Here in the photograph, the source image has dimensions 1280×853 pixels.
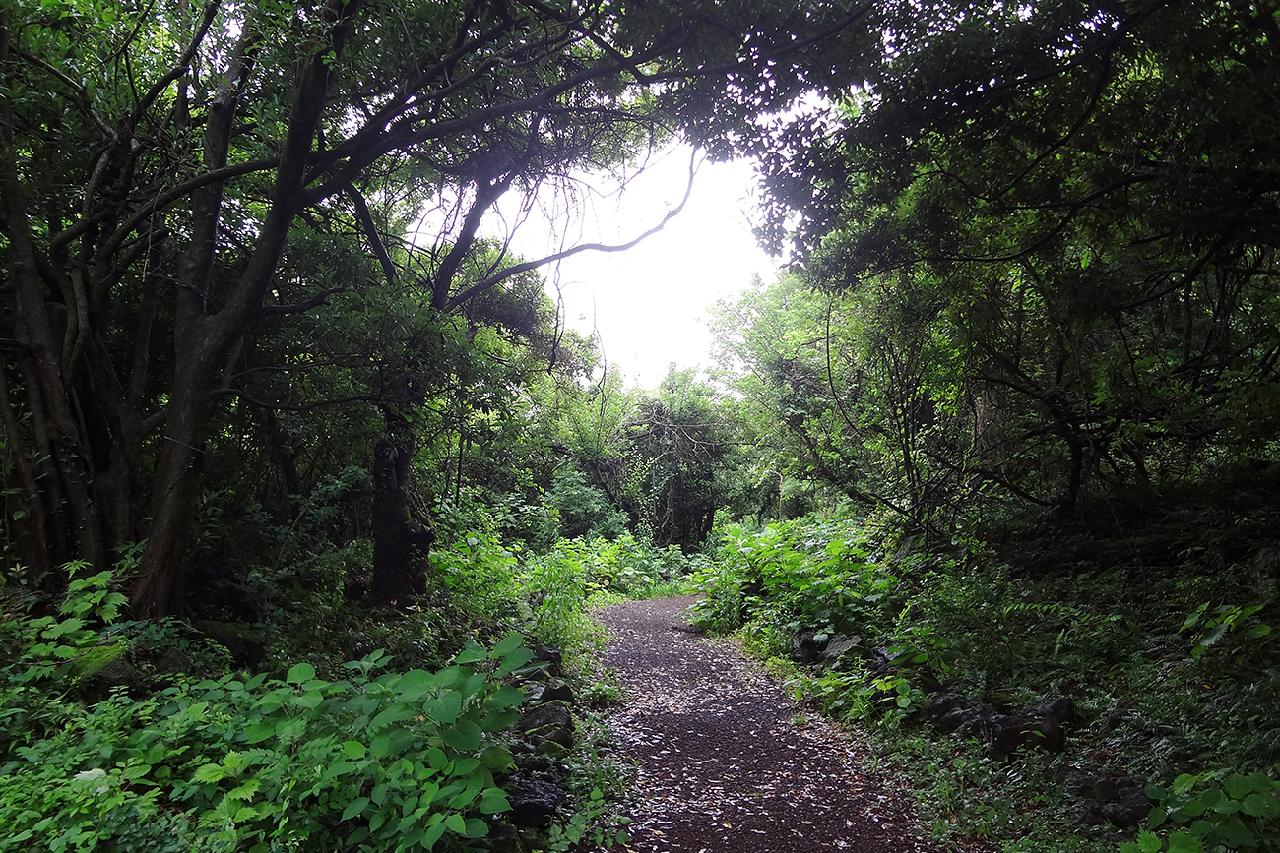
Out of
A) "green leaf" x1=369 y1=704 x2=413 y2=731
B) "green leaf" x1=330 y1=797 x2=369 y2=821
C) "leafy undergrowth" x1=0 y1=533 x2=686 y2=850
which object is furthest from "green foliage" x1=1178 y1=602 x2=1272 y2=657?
"green leaf" x1=330 y1=797 x2=369 y2=821

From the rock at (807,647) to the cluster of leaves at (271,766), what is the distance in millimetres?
4647

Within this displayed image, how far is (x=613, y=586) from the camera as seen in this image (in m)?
13.6

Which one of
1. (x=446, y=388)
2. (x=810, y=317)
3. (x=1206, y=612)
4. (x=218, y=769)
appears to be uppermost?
(x=810, y=317)

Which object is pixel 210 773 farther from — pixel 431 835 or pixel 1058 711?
pixel 1058 711

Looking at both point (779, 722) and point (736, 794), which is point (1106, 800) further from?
point (779, 722)

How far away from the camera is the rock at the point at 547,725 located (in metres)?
4.56

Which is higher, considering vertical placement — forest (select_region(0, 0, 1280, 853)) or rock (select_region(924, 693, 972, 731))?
forest (select_region(0, 0, 1280, 853))

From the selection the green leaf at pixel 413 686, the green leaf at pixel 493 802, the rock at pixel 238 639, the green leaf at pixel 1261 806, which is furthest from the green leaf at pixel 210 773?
the green leaf at pixel 1261 806

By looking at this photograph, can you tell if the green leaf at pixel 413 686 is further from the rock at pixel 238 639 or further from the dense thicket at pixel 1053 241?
the dense thicket at pixel 1053 241

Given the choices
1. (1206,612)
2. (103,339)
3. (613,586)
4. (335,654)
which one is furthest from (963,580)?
(613,586)

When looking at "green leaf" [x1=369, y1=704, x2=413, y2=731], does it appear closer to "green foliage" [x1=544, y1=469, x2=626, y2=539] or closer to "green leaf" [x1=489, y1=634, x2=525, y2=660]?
"green leaf" [x1=489, y1=634, x2=525, y2=660]

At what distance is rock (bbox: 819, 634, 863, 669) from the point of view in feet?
21.5

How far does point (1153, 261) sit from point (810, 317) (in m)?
5.67

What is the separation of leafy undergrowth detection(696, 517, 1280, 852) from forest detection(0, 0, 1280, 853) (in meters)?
0.03
